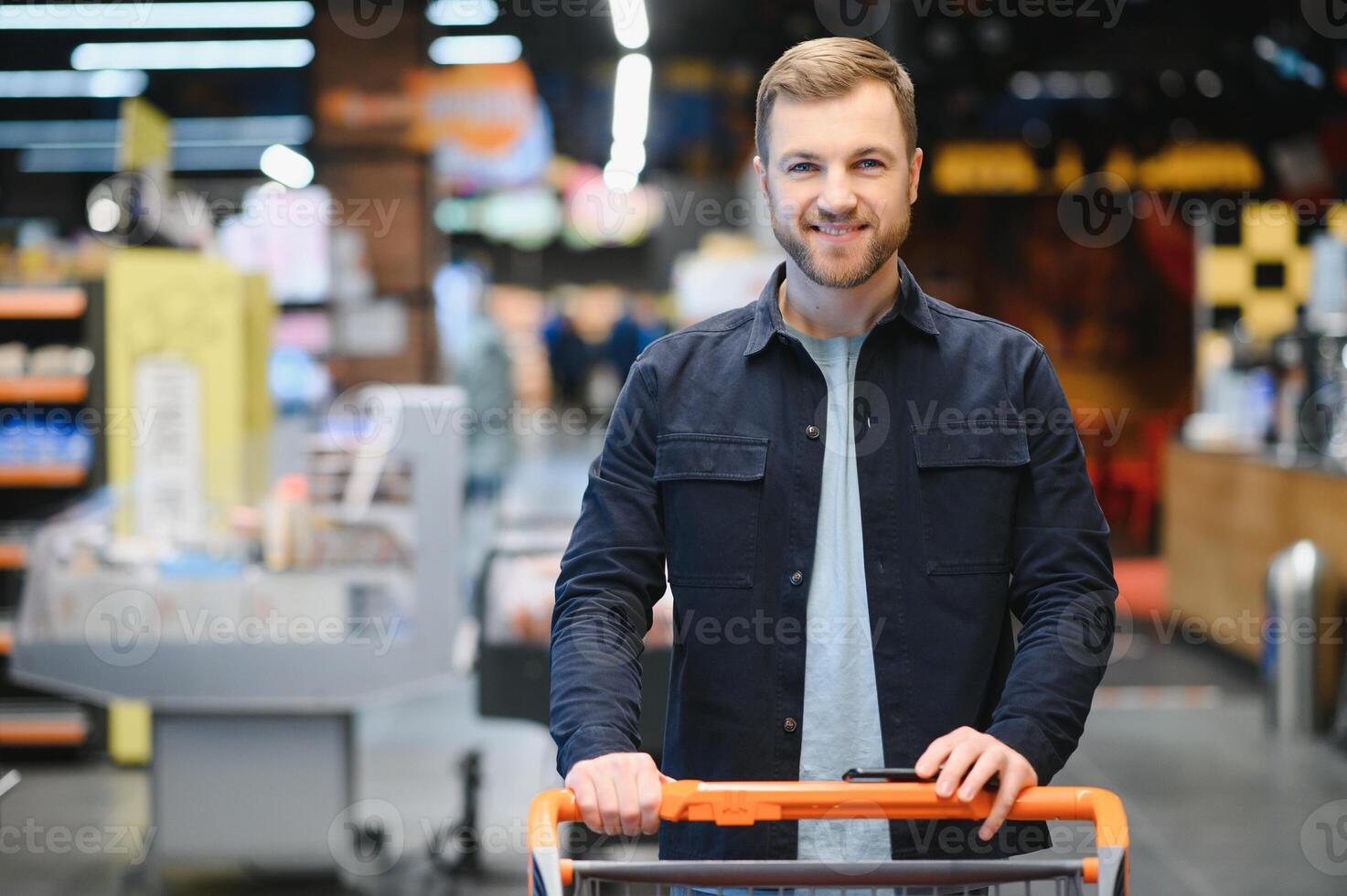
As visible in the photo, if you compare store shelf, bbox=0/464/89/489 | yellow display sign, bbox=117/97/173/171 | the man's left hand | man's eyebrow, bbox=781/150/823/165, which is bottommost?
the man's left hand

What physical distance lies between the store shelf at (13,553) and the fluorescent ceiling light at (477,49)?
516 centimetres

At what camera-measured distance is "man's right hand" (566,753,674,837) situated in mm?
1454

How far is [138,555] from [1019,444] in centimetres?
366

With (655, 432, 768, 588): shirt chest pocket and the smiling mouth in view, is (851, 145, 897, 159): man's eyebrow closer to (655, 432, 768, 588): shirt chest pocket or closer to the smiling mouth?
the smiling mouth

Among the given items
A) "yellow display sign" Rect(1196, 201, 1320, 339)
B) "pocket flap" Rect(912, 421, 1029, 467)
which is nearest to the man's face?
"pocket flap" Rect(912, 421, 1029, 467)

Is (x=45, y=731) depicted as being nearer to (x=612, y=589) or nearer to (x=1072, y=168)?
(x=612, y=589)

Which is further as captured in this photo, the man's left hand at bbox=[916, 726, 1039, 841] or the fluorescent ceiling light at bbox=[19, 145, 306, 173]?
the fluorescent ceiling light at bbox=[19, 145, 306, 173]

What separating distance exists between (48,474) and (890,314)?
5.49 m

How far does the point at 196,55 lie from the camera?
35.1 feet

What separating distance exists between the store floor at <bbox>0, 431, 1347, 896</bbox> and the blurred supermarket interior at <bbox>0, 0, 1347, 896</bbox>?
0.03m

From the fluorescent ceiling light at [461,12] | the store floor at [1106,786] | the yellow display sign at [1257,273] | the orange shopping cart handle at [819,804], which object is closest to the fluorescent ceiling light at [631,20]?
the fluorescent ceiling light at [461,12]

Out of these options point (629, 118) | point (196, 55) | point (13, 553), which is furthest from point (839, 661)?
point (196, 55)

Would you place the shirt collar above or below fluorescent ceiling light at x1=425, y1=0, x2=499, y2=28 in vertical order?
below

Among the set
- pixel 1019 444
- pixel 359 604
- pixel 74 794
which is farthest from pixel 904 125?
pixel 74 794
